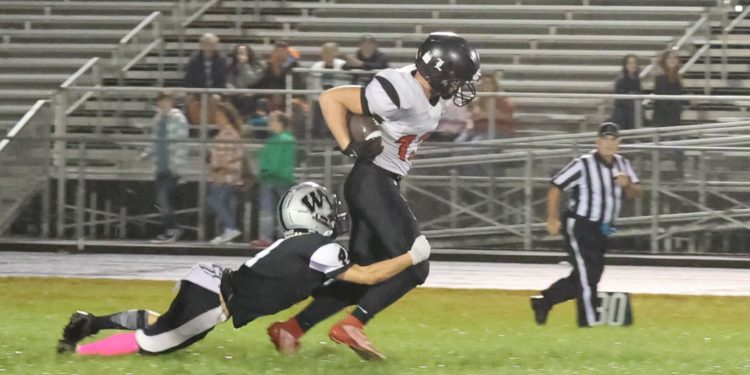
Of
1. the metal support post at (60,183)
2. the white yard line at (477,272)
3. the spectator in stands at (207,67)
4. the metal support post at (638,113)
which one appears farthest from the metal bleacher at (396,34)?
the white yard line at (477,272)

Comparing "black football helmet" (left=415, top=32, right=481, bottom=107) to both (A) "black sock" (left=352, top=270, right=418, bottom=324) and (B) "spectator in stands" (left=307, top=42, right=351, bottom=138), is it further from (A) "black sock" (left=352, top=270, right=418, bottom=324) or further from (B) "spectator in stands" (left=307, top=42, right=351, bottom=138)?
(B) "spectator in stands" (left=307, top=42, right=351, bottom=138)

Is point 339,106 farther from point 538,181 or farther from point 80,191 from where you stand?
point 80,191

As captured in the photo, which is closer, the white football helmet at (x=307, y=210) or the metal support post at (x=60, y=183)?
the white football helmet at (x=307, y=210)

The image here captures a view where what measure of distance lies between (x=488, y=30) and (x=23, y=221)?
295 inches

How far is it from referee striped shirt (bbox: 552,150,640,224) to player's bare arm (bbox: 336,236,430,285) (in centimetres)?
360

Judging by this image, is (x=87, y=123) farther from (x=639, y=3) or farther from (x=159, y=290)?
(x=639, y=3)

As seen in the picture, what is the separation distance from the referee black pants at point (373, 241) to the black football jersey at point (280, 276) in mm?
330

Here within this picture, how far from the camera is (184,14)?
71.6 ft

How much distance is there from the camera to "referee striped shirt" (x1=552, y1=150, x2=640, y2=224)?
36.0 ft

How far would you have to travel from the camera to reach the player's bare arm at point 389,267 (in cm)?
751

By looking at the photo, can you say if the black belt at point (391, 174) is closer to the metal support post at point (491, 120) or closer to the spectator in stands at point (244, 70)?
the metal support post at point (491, 120)

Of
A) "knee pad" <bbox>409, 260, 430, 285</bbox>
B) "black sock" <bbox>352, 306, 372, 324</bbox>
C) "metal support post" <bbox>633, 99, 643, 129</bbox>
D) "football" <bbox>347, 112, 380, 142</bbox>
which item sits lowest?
"black sock" <bbox>352, 306, 372, 324</bbox>

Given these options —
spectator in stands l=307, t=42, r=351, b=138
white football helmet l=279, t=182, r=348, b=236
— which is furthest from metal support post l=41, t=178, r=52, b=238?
white football helmet l=279, t=182, r=348, b=236

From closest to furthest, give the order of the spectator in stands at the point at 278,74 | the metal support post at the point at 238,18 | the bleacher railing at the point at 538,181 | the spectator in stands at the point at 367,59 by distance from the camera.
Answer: the bleacher railing at the point at 538,181
the spectator in stands at the point at 278,74
the spectator in stands at the point at 367,59
the metal support post at the point at 238,18
